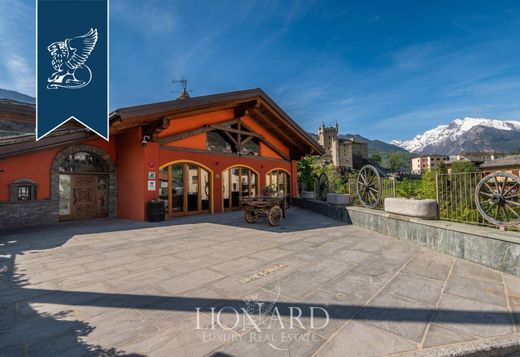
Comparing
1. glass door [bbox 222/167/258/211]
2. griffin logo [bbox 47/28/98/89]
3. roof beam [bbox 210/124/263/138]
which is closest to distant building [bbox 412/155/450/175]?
roof beam [bbox 210/124/263/138]

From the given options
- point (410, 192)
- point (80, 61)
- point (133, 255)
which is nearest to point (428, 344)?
point (133, 255)

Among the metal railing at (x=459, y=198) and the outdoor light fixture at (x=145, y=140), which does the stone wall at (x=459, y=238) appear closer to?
the metal railing at (x=459, y=198)

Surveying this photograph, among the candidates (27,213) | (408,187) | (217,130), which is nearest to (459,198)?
(408,187)

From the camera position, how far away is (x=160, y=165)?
34.6 ft

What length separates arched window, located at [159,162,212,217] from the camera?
10891mm

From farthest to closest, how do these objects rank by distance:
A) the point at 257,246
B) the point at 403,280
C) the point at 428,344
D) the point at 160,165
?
the point at 160,165
the point at 257,246
the point at 403,280
the point at 428,344

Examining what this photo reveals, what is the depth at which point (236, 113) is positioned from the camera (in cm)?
1393

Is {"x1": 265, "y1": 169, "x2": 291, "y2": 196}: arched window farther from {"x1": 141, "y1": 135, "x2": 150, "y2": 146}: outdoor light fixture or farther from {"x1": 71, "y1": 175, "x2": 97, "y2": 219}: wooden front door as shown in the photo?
{"x1": 71, "y1": 175, "x2": 97, "y2": 219}: wooden front door

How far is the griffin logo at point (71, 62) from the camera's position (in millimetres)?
8445

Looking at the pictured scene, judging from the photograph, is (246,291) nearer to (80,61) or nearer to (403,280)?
(403,280)

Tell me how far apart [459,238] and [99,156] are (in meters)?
13.1

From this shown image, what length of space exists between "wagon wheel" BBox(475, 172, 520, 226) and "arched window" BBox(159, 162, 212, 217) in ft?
33.8

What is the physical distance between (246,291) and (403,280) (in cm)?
245

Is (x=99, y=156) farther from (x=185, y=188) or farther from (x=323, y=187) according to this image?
(x=323, y=187)
